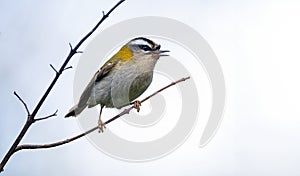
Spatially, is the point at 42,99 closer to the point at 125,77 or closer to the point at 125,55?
the point at 125,77

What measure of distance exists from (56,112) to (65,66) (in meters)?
0.55

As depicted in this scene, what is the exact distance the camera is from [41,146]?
2094mm

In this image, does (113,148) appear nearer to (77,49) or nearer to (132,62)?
(77,49)

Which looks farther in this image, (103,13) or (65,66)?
(103,13)

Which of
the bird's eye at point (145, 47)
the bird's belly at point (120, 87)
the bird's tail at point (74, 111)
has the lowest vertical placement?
the bird's tail at point (74, 111)

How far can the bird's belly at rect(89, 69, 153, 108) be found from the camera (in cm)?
397

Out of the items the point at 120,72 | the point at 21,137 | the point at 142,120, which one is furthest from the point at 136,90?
the point at 21,137

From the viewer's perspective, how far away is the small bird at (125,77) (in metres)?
3.97

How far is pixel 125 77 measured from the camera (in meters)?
4.64

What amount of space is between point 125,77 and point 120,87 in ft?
0.43

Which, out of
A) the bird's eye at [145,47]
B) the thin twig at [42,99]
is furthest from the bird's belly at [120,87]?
the thin twig at [42,99]

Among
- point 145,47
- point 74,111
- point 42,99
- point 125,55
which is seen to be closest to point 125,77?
point 145,47

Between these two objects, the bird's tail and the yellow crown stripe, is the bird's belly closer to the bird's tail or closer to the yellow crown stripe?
the yellow crown stripe

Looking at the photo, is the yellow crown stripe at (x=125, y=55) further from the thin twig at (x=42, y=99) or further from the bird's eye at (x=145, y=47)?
the thin twig at (x=42, y=99)
